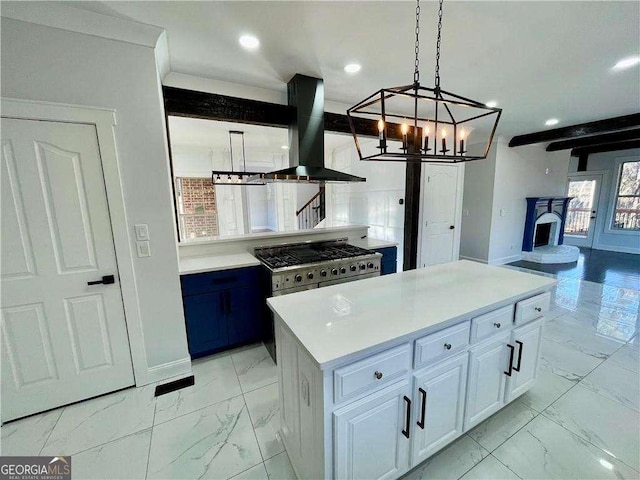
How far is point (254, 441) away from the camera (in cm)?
165

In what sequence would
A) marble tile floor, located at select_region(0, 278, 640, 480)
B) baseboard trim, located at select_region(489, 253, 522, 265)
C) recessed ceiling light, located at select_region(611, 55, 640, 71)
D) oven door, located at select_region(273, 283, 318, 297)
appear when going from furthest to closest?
baseboard trim, located at select_region(489, 253, 522, 265), oven door, located at select_region(273, 283, 318, 297), recessed ceiling light, located at select_region(611, 55, 640, 71), marble tile floor, located at select_region(0, 278, 640, 480)

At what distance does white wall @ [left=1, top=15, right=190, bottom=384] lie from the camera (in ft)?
5.24

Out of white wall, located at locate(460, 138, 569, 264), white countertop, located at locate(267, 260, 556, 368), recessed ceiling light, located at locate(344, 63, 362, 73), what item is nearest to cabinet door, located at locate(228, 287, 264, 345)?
white countertop, located at locate(267, 260, 556, 368)

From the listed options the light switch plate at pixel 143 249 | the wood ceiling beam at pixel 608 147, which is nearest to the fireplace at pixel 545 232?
the wood ceiling beam at pixel 608 147

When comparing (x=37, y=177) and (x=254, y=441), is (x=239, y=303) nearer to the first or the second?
(x=254, y=441)

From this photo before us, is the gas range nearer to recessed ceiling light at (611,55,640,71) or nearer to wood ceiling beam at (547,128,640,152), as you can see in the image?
recessed ceiling light at (611,55,640,71)

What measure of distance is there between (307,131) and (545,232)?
22.7 ft

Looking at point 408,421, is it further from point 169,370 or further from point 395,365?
point 169,370

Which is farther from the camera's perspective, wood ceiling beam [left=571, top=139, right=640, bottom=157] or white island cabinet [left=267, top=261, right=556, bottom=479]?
wood ceiling beam [left=571, top=139, right=640, bottom=157]

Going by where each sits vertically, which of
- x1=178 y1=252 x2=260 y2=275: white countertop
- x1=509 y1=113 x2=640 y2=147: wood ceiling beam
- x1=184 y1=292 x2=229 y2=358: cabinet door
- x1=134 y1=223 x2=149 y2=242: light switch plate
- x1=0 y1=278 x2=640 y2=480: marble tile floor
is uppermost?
x1=509 y1=113 x2=640 y2=147: wood ceiling beam

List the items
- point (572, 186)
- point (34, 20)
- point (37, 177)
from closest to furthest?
point (34, 20) → point (37, 177) → point (572, 186)

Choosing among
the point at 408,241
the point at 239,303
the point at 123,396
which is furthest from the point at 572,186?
the point at 123,396

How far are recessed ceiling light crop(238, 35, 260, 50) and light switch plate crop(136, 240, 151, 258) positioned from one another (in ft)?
5.54

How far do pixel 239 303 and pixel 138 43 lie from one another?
214 cm
